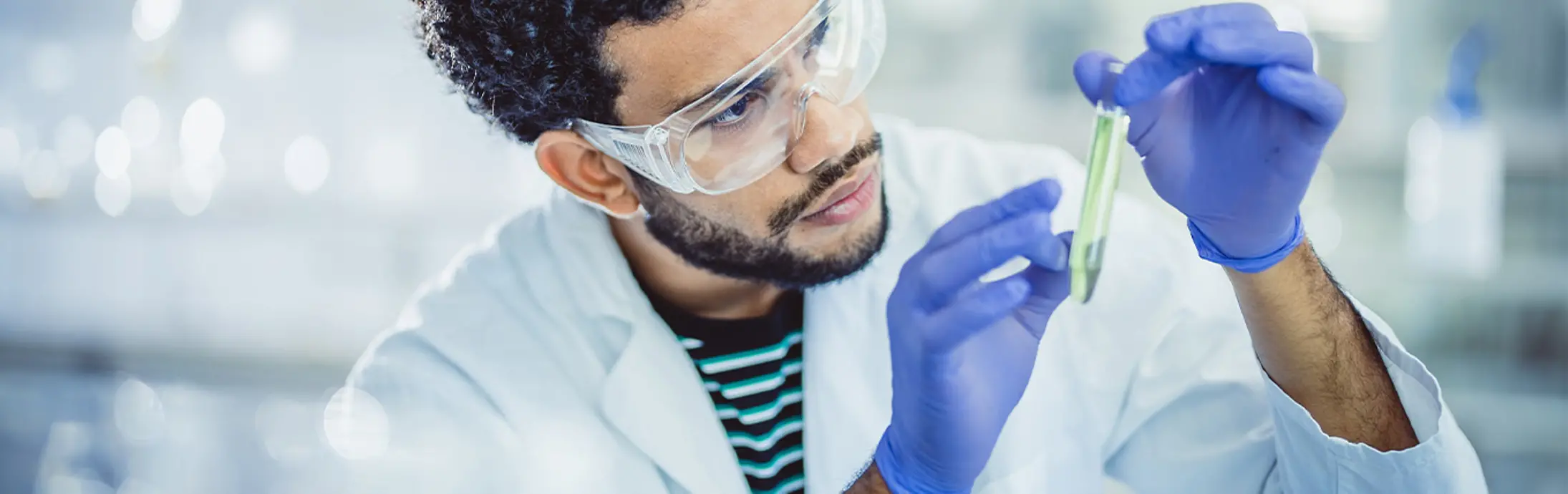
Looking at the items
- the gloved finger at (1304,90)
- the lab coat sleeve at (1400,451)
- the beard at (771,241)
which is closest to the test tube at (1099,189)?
the gloved finger at (1304,90)

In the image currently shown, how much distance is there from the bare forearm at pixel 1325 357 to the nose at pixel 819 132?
0.41 m

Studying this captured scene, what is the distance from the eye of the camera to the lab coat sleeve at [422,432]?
1.20m

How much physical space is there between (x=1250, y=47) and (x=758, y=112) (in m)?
0.49

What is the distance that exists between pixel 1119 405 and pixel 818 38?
52 centimetres

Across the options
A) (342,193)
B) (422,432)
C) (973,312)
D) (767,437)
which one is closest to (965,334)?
(973,312)

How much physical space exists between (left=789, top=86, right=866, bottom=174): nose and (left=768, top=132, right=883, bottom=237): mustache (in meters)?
0.02

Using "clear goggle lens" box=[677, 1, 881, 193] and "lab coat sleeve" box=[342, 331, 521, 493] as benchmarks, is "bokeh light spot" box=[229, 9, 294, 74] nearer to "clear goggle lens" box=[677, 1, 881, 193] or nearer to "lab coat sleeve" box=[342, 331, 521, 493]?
"lab coat sleeve" box=[342, 331, 521, 493]

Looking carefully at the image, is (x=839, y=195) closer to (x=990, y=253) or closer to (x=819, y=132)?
(x=819, y=132)

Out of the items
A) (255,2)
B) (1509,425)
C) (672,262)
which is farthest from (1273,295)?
(255,2)

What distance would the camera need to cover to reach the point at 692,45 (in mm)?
1079

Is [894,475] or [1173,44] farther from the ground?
[1173,44]

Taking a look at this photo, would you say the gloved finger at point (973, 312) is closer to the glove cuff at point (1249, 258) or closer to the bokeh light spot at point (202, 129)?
the glove cuff at point (1249, 258)

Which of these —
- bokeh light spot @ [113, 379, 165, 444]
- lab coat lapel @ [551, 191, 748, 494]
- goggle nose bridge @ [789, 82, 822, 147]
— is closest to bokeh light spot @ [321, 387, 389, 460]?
lab coat lapel @ [551, 191, 748, 494]

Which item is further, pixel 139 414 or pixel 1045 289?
pixel 139 414
